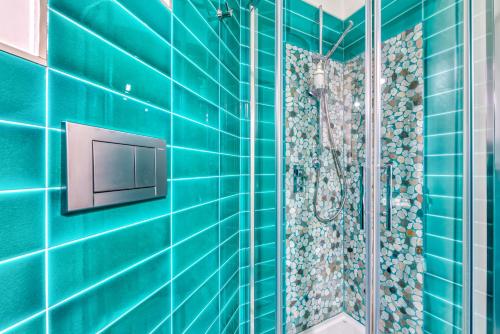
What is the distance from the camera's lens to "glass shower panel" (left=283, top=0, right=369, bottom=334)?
4.13 feet

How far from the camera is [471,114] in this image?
95 cm

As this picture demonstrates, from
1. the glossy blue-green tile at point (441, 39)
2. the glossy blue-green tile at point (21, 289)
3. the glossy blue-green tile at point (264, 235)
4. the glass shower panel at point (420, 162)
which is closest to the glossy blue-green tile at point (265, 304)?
the glossy blue-green tile at point (264, 235)

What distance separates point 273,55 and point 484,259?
1328 millimetres

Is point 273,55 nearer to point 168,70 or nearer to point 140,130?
point 168,70

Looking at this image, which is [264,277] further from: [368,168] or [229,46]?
[229,46]

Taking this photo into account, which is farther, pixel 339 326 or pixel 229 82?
pixel 339 326

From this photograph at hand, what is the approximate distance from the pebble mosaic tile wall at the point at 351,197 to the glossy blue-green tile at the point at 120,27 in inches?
30.9

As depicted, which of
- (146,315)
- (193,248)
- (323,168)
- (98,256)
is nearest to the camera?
(98,256)

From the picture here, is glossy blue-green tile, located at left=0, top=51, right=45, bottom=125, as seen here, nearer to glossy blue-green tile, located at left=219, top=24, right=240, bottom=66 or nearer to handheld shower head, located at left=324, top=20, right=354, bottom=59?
glossy blue-green tile, located at left=219, top=24, right=240, bottom=66

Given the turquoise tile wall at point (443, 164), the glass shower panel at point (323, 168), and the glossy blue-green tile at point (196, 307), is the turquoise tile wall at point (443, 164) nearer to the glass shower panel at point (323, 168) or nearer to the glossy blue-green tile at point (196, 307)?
the glass shower panel at point (323, 168)

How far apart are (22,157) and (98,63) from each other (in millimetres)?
229

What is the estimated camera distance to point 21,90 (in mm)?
316

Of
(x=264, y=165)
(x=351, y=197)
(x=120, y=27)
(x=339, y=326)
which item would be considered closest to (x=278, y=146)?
(x=264, y=165)

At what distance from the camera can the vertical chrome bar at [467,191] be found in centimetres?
94
